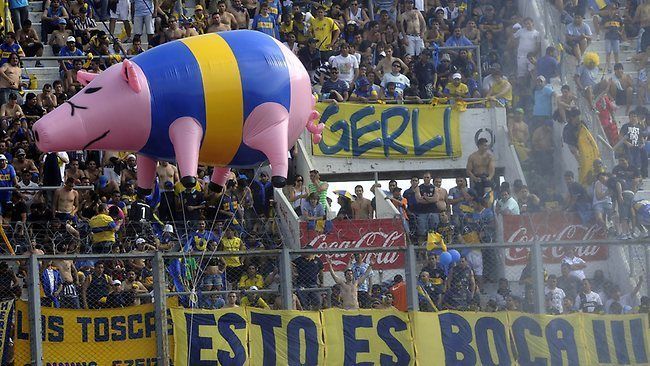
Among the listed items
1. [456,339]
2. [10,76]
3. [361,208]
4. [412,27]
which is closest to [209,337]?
[456,339]

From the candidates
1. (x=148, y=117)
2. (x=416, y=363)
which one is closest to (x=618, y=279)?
(x=416, y=363)

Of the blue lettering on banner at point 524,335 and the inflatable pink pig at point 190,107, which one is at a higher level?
the inflatable pink pig at point 190,107

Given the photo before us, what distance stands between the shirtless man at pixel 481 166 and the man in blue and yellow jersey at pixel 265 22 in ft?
14.5

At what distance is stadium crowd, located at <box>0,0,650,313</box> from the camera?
73.0 ft

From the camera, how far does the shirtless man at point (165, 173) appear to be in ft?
87.8

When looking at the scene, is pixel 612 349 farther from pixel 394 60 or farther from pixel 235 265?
pixel 394 60

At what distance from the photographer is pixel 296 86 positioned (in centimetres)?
2012

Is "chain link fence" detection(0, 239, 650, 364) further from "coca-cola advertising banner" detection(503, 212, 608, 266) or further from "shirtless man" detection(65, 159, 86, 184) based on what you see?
"shirtless man" detection(65, 159, 86, 184)

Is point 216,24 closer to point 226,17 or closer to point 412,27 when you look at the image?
point 226,17

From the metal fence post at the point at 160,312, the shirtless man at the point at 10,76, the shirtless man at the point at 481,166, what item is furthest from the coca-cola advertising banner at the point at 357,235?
the shirtless man at the point at 10,76

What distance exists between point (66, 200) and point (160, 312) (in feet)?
19.2

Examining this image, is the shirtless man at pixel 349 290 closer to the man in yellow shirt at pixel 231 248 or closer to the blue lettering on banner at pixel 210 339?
the blue lettering on banner at pixel 210 339

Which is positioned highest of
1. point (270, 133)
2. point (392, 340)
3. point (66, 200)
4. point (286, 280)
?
point (270, 133)

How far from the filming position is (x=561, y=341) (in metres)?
21.5
